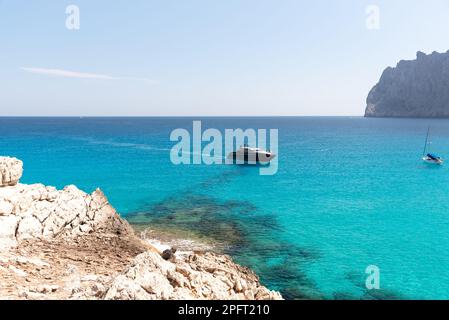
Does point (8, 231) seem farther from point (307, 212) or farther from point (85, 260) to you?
point (307, 212)

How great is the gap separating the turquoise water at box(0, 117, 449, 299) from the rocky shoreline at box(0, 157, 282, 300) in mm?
8689

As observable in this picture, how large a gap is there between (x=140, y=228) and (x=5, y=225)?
573 inches

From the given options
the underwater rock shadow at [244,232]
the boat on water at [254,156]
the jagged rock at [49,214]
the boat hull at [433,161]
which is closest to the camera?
the jagged rock at [49,214]

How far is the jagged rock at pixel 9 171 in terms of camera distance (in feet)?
73.5

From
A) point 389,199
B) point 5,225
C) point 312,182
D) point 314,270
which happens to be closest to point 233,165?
point 312,182

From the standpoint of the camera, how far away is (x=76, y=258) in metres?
18.1

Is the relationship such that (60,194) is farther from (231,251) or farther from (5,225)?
(231,251)

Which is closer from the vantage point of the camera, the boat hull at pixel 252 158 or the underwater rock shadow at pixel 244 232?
the underwater rock shadow at pixel 244 232

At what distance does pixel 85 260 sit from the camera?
1803 centimetres

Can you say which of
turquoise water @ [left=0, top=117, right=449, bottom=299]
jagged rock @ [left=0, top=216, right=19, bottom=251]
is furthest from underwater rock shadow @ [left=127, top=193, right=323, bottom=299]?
jagged rock @ [left=0, top=216, right=19, bottom=251]

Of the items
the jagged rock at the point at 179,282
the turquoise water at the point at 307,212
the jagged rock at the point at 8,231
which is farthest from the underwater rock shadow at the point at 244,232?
the jagged rock at the point at 8,231

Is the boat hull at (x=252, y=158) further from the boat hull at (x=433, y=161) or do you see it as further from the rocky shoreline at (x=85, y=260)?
the rocky shoreline at (x=85, y=260)

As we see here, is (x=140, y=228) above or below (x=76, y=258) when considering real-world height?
below

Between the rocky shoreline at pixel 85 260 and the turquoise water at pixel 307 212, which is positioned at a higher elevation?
the rocky shoreline at pixel 85 260
